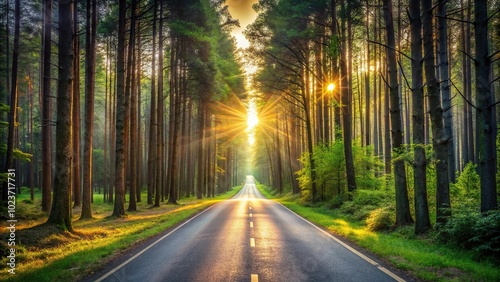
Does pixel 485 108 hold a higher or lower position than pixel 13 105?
lower

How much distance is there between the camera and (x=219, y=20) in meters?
32.1

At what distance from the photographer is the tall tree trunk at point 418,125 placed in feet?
34.3

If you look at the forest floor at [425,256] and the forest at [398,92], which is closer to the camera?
the forest floor at [425,256]

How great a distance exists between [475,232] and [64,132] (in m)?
13.1

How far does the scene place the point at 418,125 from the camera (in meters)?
10.7

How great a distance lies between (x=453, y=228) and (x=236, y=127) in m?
45.6

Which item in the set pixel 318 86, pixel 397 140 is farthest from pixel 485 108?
pixel 318 86

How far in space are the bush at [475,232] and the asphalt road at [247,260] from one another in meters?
2.51

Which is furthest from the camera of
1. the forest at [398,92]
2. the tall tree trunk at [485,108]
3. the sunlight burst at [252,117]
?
the sunlight burst at [252,117]

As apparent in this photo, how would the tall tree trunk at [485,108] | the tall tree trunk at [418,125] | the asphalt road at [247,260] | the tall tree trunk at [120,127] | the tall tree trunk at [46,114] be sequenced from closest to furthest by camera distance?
the asphalt road at [247,260]
the tall tree trunk at [485,108]
the tall tree trunk at [418,125]
the tall tree trunk at [46,114]
the tall tree trunk at [120,127]

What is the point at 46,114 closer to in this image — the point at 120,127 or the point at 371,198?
the point at 120,127

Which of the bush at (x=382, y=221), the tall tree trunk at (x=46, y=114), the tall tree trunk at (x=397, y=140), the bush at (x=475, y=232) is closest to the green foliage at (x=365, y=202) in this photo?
the bush at (x=382, y=221)

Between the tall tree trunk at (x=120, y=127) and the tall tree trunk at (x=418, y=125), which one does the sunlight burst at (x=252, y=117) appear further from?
the tall tree trunk at (x=418, y=125)

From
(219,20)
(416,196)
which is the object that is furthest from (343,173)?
(219,20)
